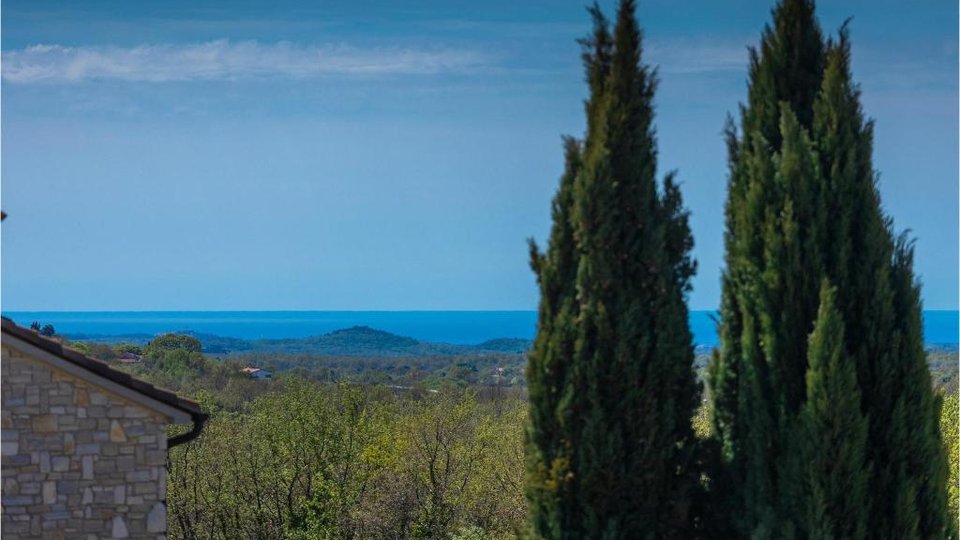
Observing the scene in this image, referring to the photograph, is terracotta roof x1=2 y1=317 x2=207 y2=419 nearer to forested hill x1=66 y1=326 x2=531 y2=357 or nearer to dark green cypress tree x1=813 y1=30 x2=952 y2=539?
dark green cypress tree x1=813 y1=30 x2=952 y2=539

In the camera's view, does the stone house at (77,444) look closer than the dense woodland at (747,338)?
No

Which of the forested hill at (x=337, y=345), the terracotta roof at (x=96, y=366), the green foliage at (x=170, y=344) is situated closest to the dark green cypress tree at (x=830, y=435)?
the terracotta roof at (x=96, y=366)

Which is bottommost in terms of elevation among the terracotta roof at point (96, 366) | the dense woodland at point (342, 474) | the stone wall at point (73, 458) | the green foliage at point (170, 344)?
the dense woodland at point (342, 474)

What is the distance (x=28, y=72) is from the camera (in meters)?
25.0

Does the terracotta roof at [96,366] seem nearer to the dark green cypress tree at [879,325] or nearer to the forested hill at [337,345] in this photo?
the dark green cypress tree at [879,325]

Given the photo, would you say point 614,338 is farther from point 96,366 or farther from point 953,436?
point 953,436

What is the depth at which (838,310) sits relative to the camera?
8.21 m

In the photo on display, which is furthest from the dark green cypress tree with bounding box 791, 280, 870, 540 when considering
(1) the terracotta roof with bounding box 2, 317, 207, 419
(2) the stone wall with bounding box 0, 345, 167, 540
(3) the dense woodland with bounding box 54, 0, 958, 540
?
(2) the stone wall with bounding box 0, 345, 167, 540

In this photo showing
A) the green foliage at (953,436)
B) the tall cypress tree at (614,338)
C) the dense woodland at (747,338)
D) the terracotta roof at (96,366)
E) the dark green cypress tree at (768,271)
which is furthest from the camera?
the green foliage at (953,436)

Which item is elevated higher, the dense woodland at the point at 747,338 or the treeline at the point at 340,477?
the dense woodland at the point at 747,338

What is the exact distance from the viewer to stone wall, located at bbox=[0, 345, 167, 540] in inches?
386

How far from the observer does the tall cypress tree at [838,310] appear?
27.1ft

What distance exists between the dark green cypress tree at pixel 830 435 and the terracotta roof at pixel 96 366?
16.6 ft

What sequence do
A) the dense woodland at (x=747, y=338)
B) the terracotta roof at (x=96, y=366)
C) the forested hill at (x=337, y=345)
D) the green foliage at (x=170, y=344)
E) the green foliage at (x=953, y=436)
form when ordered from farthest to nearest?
the forested hill at (x=337, y=345) → the green foliage at (x=170, y=344) → the green foliage at (x=953, y=436) → the terracotta roof at (x=96, y=366) → the dense woodland at (x=747, y=338)
